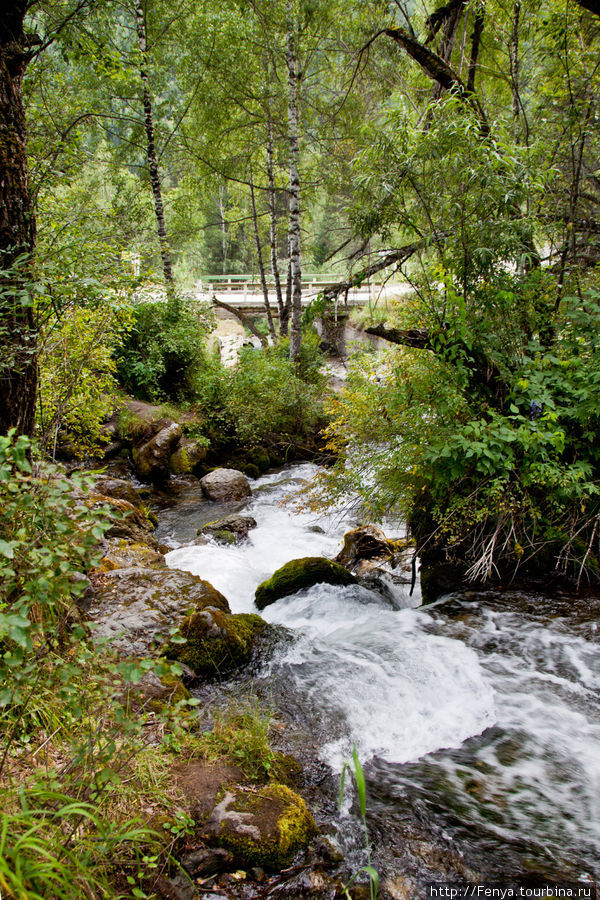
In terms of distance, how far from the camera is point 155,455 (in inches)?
427

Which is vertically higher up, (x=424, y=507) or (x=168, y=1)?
(x=168, y=1)

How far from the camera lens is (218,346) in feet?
49.2

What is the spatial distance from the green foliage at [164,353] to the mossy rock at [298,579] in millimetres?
8086

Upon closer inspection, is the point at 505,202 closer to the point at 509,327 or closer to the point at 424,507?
the point at 509,327

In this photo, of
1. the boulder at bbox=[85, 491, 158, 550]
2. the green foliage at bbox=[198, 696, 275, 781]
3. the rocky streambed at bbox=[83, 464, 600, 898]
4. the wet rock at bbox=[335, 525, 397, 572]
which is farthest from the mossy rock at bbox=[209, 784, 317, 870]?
the wet rock at bbox=[335, 525, 397, 572]

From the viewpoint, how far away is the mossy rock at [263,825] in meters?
2.34

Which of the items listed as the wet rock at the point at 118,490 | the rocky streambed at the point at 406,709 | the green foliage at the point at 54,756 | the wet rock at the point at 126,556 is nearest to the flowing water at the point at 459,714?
the rocky streambed at the point at 406,709

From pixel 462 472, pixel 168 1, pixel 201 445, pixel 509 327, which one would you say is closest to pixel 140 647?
pixel 462 472

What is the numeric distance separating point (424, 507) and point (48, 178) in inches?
194

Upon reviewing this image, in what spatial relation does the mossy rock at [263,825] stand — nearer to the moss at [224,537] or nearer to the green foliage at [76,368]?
the green foliage at [76,368]

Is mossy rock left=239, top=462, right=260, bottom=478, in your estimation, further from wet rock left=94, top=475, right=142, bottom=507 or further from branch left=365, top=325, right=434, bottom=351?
branch left=365, top=325, right=434, bottom=351

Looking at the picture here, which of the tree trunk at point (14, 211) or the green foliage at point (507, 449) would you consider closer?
the tree trunk at point (14, 211)

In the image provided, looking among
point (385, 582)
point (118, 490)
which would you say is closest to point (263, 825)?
point (385, 582)

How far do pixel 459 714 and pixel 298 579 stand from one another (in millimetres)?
2802
